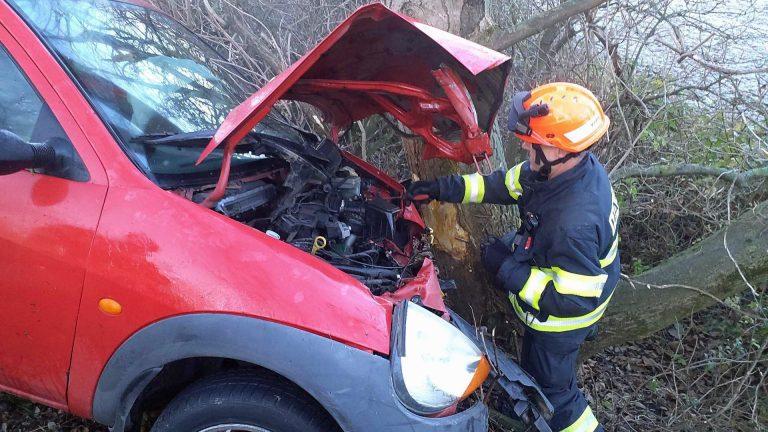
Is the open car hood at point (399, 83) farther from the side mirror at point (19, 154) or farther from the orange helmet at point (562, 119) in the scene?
the side mirror at point (19, 154)

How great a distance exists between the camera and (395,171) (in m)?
4.95

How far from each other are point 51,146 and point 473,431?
174cm

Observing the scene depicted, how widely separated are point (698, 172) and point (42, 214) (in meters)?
3.33

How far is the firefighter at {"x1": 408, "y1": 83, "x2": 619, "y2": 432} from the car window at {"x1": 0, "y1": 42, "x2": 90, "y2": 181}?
1.53 meters

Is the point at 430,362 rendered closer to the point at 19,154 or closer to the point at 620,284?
the point at 19,154

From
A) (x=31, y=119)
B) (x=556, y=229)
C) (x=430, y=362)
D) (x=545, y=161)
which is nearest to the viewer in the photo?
(x=430, y=362)

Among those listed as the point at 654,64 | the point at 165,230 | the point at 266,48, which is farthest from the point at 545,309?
the point at 266,48

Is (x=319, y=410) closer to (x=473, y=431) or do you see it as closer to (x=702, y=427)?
(x=473, y=431)

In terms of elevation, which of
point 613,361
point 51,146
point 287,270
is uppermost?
point 51,146

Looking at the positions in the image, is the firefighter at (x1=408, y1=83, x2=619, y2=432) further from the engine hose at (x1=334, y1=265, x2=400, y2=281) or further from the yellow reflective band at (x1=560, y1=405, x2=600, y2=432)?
the engine hose at (x1=334, y1=265, x2=400, y2=281)

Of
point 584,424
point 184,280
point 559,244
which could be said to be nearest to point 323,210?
point 184,280

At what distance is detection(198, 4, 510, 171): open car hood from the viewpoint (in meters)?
1.98

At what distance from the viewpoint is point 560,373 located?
2.68m

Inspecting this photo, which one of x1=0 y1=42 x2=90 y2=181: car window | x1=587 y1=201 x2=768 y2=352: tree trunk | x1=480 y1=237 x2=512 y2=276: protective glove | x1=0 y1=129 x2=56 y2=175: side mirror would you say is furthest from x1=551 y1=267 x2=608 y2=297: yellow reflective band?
x1=0 y1=129 x2=56 y2=175: side mirror
